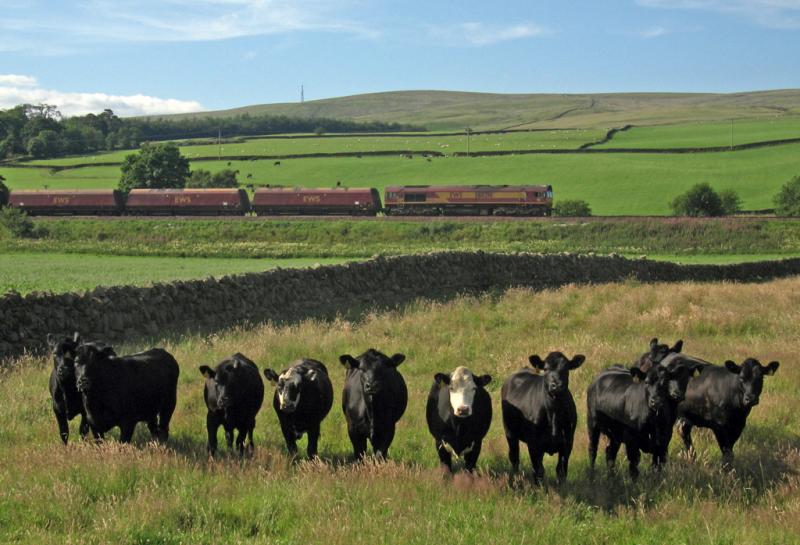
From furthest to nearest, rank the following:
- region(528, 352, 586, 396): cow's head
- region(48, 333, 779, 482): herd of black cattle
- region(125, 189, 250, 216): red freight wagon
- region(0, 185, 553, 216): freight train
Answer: region(125, 189, 250, 216): red freight wagon < region(0, 185, 553, 216): freight train < region(48, 333, 779, 482): herd of black cattle < region(528, 352, 586, 396): cow's head

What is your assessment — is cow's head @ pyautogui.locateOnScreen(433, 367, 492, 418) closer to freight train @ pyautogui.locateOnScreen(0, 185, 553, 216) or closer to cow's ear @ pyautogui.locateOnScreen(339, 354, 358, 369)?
cow's ear @ pyautogui.locateOnScreen(339, 354, 358, 369)

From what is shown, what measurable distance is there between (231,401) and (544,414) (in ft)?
12.1

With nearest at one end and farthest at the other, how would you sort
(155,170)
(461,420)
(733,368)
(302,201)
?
(461,420), (733,368), (302,201), (155,170)

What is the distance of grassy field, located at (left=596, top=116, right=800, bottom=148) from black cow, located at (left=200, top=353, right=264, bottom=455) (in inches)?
4555

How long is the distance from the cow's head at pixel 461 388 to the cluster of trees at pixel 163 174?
88061mm

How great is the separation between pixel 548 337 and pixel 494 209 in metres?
53.7

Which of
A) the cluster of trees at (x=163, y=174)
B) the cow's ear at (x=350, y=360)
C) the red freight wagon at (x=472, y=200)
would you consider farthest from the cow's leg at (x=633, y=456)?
the cluster of trees at (x=163, y=174)

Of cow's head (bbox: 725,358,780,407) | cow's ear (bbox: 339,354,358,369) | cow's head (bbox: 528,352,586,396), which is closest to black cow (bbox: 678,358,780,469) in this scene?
cow's head (bbox: 725,358,780,407)

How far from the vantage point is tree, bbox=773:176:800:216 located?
69.8 meters

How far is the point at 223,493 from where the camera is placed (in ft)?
27.0

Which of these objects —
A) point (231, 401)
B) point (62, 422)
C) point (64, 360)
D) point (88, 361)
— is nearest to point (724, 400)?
point (231, 401)

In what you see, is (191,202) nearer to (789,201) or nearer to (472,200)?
(472,200)

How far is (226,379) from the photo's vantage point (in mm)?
10305

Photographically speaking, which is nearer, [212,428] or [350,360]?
[350,360]
